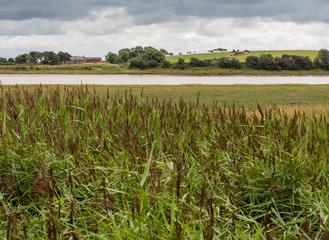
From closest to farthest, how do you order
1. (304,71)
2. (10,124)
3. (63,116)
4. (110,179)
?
1. (110,179)
2. (10,124)
3. (63,116)
4. (304,71)

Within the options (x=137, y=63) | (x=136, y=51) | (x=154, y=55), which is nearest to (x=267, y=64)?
(x=154, y=55)

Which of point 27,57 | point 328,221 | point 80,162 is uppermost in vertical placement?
point 27,57

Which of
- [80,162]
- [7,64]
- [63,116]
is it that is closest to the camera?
[80,162]

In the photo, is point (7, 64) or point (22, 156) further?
point (7, 64)

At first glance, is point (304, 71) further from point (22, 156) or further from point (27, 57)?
point (22, 156)

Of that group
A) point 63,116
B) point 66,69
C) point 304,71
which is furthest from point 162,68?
point 63,116

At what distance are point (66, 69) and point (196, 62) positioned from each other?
34911 mm

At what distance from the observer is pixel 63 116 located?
611 centimetres

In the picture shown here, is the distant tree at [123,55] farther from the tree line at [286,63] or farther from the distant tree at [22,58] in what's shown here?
the tree line at [286,63]

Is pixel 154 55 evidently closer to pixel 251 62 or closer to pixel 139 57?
pixel 139 57

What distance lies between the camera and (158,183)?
9.62ft

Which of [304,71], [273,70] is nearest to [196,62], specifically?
[273,70]

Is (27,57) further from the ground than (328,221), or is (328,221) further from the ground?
(27,57)

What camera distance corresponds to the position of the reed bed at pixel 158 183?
2713mm
